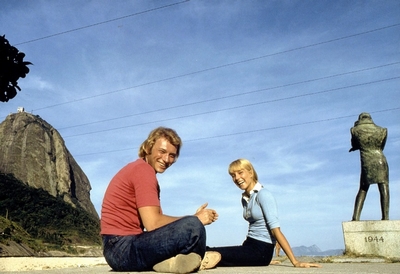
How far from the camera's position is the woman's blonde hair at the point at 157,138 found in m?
3.05

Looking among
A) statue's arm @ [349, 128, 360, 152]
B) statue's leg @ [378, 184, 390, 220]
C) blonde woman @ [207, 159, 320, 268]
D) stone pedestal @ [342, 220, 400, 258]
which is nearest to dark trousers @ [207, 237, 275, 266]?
blonde woman @ [207, 159, 320, 268]

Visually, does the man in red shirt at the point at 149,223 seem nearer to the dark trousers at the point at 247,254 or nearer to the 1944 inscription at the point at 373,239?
the dark trousers at the point at 247,254

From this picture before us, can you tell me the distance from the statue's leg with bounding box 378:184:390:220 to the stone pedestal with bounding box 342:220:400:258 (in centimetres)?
26

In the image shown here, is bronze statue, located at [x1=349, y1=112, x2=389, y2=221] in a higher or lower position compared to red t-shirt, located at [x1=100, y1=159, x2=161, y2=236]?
higher

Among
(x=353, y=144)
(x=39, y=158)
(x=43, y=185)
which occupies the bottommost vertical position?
(x=353, y=144)

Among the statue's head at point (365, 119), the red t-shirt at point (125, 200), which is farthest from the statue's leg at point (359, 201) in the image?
the red t-shirt at point (125, 200)

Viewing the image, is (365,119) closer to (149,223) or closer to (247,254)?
(247,254)

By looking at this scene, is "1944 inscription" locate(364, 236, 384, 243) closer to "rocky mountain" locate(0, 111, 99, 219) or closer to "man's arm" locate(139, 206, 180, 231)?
"man's arm" locate(139, 206, 180, 231)

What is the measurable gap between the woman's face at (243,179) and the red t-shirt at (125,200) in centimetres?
148

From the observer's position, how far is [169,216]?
2738 millimetres

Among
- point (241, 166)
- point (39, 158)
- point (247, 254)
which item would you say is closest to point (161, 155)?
point (241, 166)

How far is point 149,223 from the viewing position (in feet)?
8.72

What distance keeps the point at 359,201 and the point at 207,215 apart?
6802 mm

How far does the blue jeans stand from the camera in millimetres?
2641
